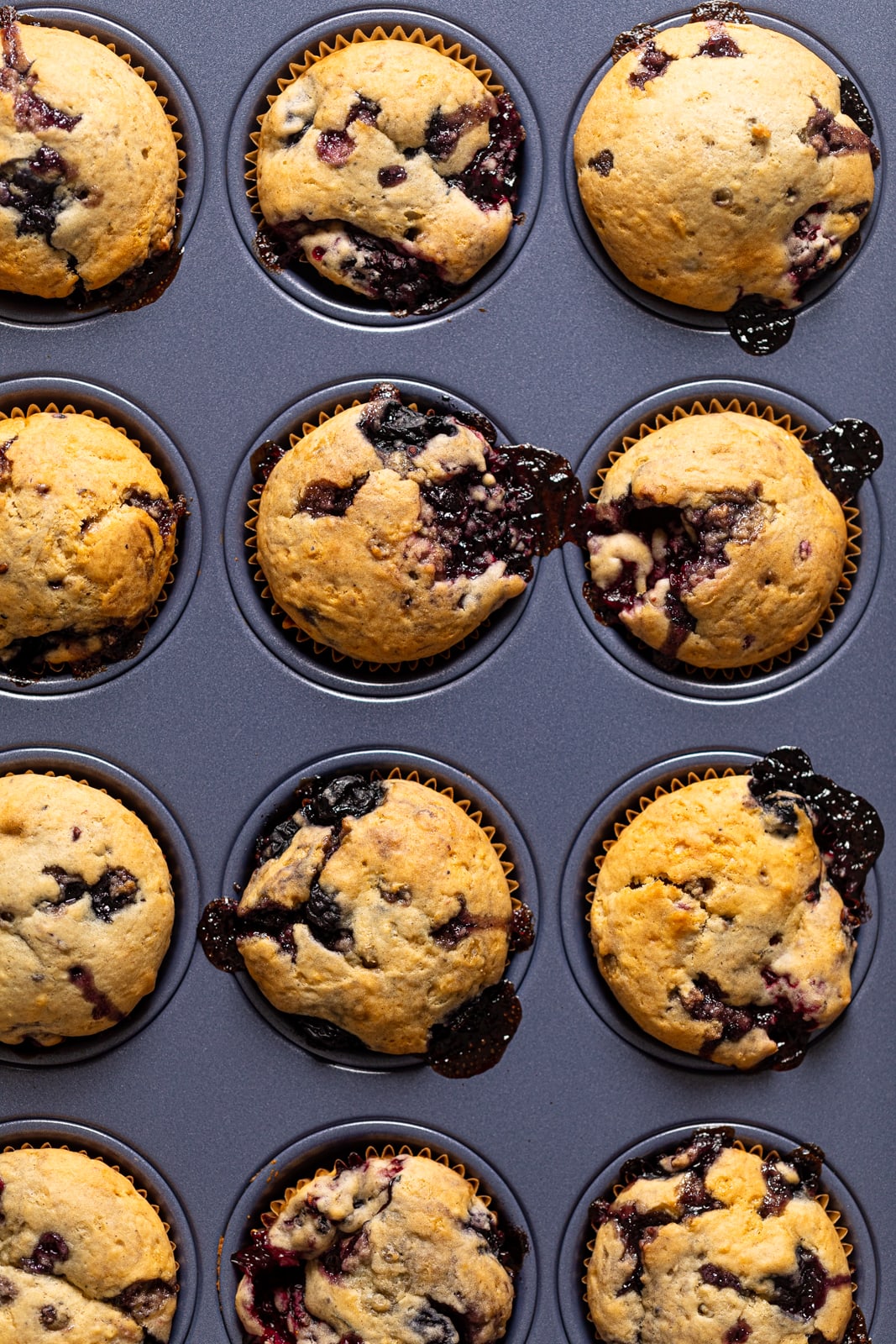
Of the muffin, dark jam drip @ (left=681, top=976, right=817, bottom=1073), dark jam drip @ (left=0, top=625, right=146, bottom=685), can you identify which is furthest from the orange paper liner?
dark jam drip @ (left=681, top=976, right=817, bottom=1073)

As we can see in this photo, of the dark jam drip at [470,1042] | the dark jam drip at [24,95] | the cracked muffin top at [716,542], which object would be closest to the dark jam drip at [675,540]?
the cracked muffin top at [716,542]

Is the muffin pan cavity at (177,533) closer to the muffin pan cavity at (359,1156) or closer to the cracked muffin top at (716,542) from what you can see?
the cracked muffin top at (716,542)

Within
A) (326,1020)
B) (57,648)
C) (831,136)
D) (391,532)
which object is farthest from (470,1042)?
(831,136)

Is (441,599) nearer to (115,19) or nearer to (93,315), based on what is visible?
(93,315)

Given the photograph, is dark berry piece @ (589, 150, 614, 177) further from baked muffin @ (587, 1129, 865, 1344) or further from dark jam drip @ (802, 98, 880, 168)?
baked muffin @ (587, 1129, 865, 1344)

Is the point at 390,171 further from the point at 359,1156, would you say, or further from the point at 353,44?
the point at 359,1156

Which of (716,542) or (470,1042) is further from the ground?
(716,542)
